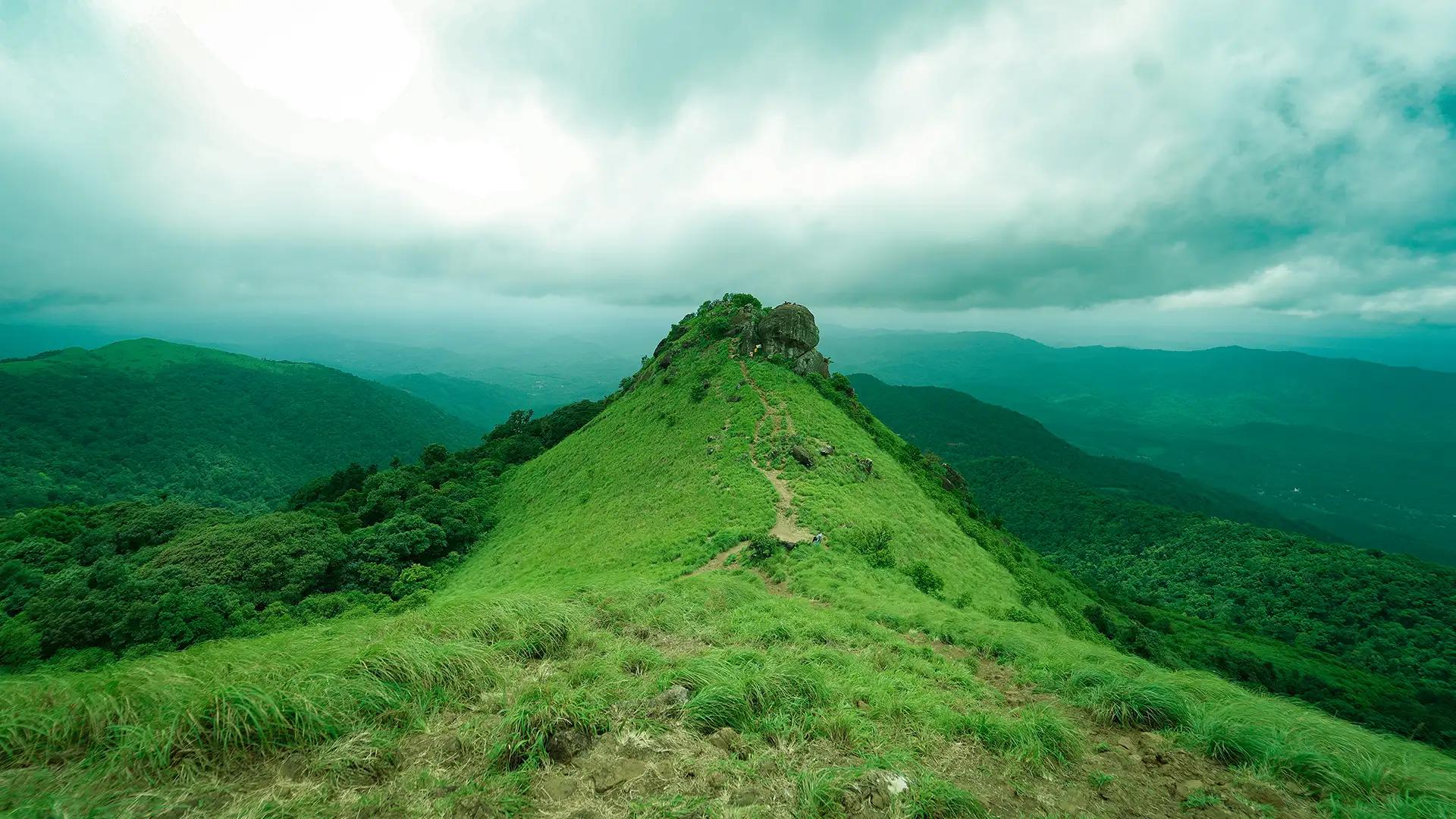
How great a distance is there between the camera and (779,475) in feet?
101

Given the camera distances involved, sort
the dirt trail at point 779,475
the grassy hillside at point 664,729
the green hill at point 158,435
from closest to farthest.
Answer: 1. the grassy hillside at point 664,729
2. the dirt trail at point 779,475
3. the green hill at point 158,435

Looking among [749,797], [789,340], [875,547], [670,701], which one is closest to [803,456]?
[875,547]

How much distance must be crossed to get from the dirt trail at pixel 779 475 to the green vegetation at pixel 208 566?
19.2 metres

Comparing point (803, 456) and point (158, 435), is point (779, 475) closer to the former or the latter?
point (803, 456)

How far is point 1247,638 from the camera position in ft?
187

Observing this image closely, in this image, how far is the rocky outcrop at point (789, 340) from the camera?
5291 centimetres

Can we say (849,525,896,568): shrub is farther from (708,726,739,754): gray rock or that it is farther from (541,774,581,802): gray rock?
(541,774,581,802): gray rock

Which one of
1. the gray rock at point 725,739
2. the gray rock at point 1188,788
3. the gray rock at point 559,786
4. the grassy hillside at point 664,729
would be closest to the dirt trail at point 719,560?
the grassy hillside at point 664,729

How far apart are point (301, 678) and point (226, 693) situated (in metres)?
0.72

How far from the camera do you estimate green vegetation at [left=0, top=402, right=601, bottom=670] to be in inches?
886

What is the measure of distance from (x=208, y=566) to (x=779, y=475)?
32767 millimetres

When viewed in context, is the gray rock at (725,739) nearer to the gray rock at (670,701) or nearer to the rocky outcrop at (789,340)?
the gray rock at (670,701)

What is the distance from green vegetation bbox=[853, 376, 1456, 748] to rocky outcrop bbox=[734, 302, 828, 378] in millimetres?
31812

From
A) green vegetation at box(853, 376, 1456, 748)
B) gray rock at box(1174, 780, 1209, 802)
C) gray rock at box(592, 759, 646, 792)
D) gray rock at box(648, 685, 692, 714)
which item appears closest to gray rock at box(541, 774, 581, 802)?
gray rock at box(592, 759, 646, 792)
